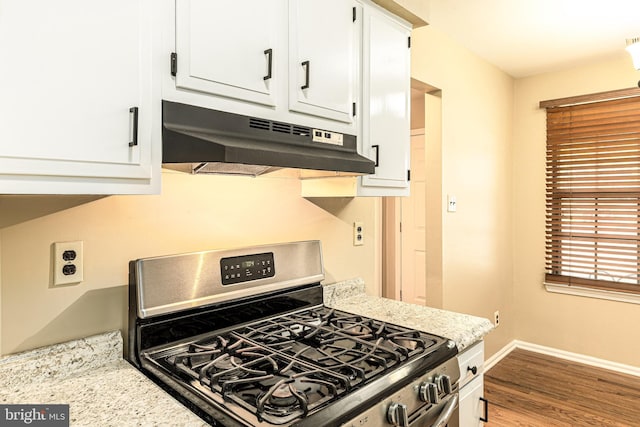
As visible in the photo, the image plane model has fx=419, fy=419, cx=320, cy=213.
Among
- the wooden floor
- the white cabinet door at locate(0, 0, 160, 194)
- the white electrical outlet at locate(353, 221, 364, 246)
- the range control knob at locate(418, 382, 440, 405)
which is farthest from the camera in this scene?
the wooden floor

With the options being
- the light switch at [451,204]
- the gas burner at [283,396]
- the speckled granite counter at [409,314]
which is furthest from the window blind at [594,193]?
the gas burner at [283,396]

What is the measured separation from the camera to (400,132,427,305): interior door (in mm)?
4094

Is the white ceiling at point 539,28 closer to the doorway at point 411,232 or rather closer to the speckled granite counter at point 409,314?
the doorway at point 411,232

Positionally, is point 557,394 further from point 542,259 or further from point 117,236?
point 117,236

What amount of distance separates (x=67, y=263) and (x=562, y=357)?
12.8ft

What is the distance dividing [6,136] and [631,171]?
3932 millimetres

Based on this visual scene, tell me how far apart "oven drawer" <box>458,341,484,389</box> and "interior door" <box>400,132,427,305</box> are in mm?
2419

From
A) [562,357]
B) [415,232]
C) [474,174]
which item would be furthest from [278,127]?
[562,357]

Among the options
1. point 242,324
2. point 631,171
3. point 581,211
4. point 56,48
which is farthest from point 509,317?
point 56,48

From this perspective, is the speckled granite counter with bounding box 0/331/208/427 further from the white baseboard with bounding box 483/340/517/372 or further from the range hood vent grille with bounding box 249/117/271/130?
the white baseboard with bounding box 483/340/517/372

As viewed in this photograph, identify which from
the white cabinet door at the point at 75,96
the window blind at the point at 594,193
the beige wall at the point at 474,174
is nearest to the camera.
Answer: the white cabinet door at the point at 75,96

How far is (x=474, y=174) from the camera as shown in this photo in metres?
3.30

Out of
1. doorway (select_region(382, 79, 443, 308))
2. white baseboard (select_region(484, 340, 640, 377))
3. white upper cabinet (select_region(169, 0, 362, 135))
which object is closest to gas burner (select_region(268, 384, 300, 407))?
white upper cabinet (select_region(169, 0, 362, 135))

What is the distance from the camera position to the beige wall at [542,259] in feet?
11.0
